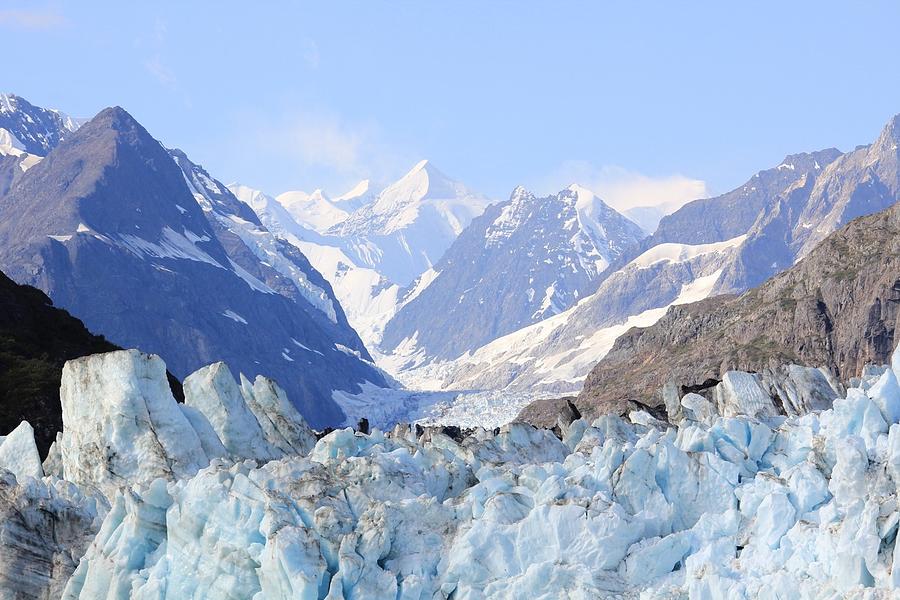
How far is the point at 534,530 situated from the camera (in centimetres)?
4681

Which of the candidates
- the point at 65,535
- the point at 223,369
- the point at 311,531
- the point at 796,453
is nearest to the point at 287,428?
the point at 223,369

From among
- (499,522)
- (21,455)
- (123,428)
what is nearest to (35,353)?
(21,455)

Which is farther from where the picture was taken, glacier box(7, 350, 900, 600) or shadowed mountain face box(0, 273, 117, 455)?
shadowed mountain face box(0, 273, 117, 455)

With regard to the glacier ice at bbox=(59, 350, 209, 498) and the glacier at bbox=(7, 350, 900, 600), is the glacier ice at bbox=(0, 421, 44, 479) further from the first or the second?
the glacier at bbox=(7, 350, 900, 600)

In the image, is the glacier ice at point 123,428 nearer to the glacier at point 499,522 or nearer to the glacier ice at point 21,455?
the glacier at point 499,522

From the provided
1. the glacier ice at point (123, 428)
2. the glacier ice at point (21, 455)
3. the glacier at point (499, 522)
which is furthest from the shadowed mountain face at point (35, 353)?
the glacier at point (499, 522)

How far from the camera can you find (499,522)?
47.6 meters

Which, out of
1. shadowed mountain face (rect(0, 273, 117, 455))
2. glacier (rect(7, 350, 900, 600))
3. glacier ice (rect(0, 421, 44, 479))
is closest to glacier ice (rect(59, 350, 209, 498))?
glacier (rect(7, 350, 900, 600))

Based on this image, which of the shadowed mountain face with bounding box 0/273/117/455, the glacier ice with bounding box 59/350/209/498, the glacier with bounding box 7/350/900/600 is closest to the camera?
the glacier with bounding box 7/350/900/600

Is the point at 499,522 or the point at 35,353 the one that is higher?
the point at 35,353

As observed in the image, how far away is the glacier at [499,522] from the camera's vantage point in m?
43.9

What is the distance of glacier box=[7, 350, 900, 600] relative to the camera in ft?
144

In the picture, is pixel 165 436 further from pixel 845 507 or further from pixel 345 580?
pixel 845 507

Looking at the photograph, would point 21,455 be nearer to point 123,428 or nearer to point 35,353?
point 123,428
